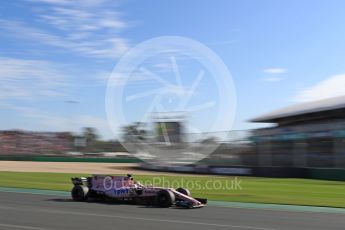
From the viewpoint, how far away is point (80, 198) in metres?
15.8

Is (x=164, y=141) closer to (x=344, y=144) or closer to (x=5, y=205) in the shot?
(x=344, y=144)

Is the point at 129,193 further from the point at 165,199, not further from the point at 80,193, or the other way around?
the point at 80,193

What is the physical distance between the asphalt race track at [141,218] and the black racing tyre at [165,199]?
0.44m

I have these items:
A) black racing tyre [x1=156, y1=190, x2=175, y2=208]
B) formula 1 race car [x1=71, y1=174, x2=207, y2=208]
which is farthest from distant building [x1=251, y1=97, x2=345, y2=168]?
black racing tyre [x1=156, y1=190, x2=175, y2=208]

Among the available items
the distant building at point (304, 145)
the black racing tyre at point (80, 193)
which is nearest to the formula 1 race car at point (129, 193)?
the black racing tyre at point (80, 193)

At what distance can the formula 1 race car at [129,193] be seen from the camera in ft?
46.8

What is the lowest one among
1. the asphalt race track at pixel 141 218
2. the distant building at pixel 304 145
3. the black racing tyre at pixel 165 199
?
the asphalt race track at pixel 141 218

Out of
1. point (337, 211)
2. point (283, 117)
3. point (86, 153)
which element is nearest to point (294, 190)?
point (337, 211)

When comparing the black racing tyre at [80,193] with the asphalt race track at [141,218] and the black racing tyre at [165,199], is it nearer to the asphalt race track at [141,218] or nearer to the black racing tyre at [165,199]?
the asphalt race track at [141,218]

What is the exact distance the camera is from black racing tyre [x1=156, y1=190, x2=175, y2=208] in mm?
14195

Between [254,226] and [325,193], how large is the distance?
11.4 metres

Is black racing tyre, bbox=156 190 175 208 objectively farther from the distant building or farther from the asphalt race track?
the distant building

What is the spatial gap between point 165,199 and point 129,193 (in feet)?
4.30

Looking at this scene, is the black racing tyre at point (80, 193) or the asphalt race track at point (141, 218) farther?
the black racing tyre at point (80, 193)
